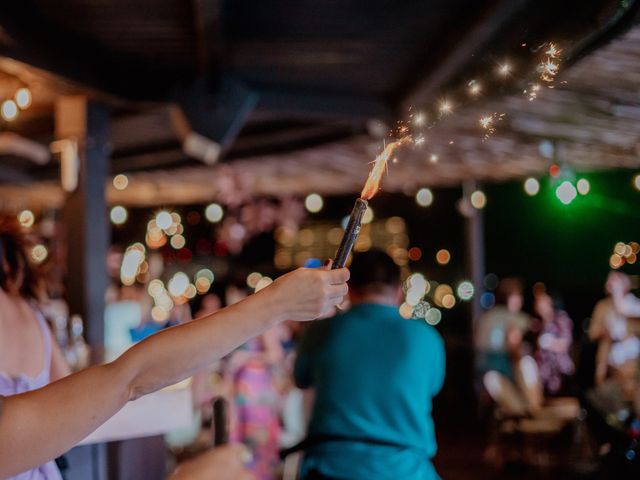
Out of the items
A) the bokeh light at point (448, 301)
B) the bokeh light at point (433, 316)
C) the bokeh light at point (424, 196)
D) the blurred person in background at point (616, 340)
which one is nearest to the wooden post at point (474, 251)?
the bokeh light at point (424, 196)

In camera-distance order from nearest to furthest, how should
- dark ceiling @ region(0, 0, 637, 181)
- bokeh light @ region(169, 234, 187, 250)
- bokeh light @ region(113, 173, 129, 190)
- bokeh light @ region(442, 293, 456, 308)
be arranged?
1. dark ceiling @ region(0, 0, 637, 181)
2. bokeh light @ region(113, 173, 129, 190)
3. bokeh light @ region(442, 293, 456, 308)
4. bokeh light @ region(169, 234, 187, 250)

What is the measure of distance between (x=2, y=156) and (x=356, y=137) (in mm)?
5247

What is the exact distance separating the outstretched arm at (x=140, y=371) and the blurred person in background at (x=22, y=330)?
980 mm

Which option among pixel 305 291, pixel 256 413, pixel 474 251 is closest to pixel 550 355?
pixel 474 251

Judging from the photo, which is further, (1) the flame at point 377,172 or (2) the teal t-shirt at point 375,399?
(2) the teal t-shirt at point 375,399

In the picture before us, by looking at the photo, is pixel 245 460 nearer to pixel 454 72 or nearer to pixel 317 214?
pixel 454 72

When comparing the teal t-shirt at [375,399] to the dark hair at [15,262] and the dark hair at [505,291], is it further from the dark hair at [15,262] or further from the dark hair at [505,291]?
the dark hair at [505,291]

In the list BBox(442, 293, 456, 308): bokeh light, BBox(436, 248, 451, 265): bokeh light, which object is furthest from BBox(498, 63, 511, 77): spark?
BBox(436, 248, 451, 265): bokeh light

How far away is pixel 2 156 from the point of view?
388 inches

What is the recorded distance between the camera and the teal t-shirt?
2.71 metres

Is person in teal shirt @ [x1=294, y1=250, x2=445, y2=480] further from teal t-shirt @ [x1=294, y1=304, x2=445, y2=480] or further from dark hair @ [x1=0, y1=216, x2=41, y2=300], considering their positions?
dark hair @ [x1=0, y1=216, x2=41, y2=300]

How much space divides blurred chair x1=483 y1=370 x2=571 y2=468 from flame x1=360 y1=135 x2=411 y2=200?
678cm

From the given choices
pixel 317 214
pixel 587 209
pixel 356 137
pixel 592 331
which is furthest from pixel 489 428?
pixel 317 214

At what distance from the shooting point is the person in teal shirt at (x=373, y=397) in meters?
2.71
